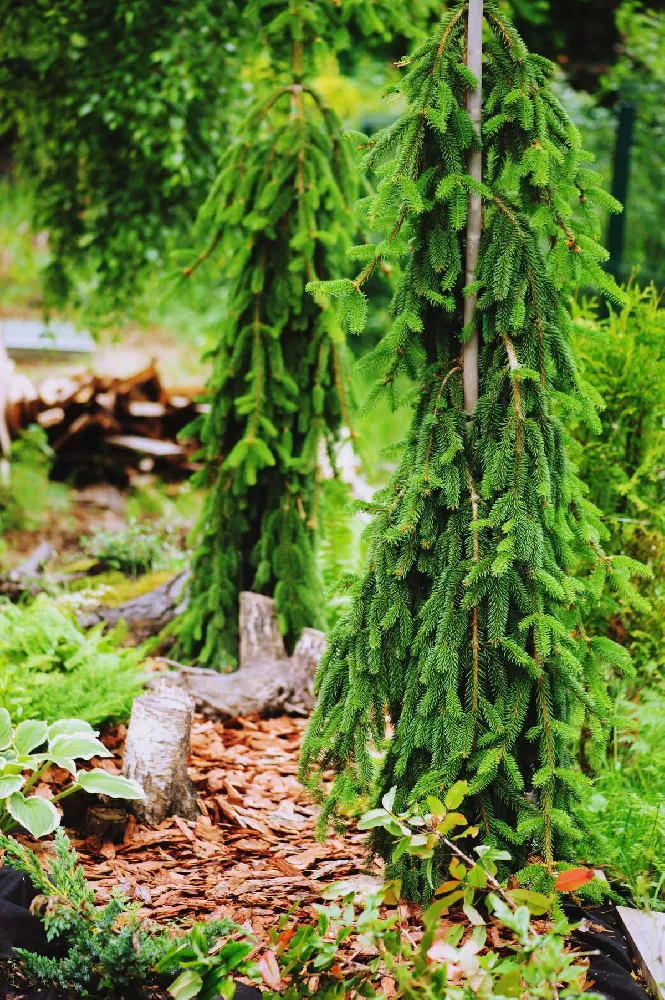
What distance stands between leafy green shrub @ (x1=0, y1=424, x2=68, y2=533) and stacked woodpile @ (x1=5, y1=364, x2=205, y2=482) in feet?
0.72

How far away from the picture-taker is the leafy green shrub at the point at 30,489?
6895mm

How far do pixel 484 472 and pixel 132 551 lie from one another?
11.9 ft

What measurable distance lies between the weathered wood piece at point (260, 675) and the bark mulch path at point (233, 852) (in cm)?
31

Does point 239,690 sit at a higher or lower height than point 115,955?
lower

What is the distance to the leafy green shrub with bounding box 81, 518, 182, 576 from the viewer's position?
18.9 ft

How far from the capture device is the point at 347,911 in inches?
81.6

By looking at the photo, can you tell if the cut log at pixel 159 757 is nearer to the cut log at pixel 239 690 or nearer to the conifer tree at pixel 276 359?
the cut log at pixel 239 690

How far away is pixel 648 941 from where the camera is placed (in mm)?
2557

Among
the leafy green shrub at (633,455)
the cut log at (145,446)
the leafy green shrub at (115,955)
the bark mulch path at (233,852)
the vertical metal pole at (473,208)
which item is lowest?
the bark mulch path at (233,852)

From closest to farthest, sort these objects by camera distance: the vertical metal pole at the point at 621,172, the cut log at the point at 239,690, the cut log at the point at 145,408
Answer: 1. the cut log at the point at 239,690
2. the vertical metal pole at the point at 621,172
3. the cut log at the point at 145,408

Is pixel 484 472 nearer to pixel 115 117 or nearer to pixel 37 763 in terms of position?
pixel 37 763

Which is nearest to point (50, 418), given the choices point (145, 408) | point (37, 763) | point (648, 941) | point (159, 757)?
point (145, 408)

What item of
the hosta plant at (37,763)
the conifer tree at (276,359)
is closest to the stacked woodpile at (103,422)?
the conifer tree at (276,359)

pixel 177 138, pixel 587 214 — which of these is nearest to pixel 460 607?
pixel 587 214
